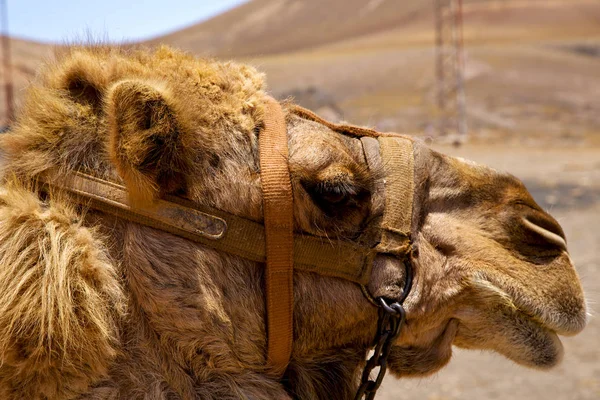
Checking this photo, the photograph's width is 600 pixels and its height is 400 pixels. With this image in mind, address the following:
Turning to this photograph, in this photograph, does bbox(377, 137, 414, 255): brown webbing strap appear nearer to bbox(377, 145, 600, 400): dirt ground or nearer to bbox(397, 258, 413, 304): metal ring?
bbox(397, 258, 413, 304): metal ring

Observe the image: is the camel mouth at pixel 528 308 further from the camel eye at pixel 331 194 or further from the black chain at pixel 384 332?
the camel eye at pixel 331 194

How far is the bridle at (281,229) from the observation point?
7.27ft

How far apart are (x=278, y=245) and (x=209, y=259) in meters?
0.22

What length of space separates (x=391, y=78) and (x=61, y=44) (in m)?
30.3

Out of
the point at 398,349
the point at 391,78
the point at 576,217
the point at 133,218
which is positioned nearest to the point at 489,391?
the point at 398,349

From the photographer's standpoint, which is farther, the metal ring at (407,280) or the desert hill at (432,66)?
the desert hill at (432,66)

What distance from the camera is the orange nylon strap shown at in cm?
229

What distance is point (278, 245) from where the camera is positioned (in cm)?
232

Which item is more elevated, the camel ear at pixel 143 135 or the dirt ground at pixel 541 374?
the camel ear at pixel 143 135

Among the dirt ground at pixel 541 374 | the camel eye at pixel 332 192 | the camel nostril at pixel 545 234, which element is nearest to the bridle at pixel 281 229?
the camel eye at pixel 332 192

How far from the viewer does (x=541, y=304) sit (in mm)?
2549

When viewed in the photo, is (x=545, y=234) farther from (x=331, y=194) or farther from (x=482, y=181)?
(x=331, y=194)

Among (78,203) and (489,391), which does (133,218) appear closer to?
(78,203)

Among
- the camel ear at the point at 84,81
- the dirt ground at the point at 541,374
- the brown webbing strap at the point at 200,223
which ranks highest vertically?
the camel ear at the point at 84,81
